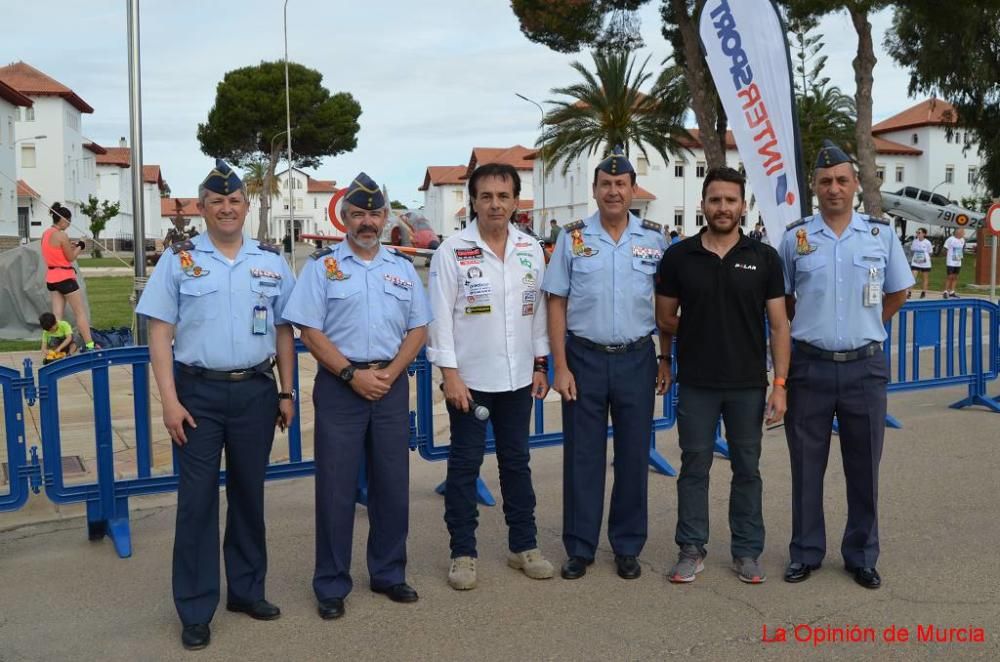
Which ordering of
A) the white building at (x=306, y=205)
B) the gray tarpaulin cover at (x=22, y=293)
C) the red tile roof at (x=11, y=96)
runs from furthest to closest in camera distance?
the white building at (x=306, y=205) → the red tile roof at (x=11, y=96) → the gray tarpaulin cover at (x=22, y=293)

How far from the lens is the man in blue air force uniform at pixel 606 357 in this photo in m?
4.36

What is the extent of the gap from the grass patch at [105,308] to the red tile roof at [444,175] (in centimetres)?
7447

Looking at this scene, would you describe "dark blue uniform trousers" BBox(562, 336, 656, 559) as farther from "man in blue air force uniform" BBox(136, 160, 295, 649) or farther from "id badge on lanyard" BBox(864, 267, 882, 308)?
"man in blue air force uniform" BBox(136, 160, 295, 649)

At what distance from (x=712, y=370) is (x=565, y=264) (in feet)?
2.80

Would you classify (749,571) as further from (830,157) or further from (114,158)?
(114,158)

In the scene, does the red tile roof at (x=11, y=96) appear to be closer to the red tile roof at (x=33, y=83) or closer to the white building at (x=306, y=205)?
the red tile roof at (x=33, y=83)

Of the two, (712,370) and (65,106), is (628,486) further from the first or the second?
(65,106)

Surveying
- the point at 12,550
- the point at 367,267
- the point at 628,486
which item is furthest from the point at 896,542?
the point at 12,550

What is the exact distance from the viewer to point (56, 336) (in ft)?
35.4

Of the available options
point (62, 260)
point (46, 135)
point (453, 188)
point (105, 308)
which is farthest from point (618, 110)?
point (453, 188)

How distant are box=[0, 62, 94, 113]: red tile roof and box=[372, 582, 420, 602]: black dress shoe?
214 ft

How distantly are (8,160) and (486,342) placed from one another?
48078 millimetres

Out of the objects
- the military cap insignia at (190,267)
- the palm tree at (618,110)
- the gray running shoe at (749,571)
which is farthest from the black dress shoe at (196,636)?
the palm tree at (618,110)

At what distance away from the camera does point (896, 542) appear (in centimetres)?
490
